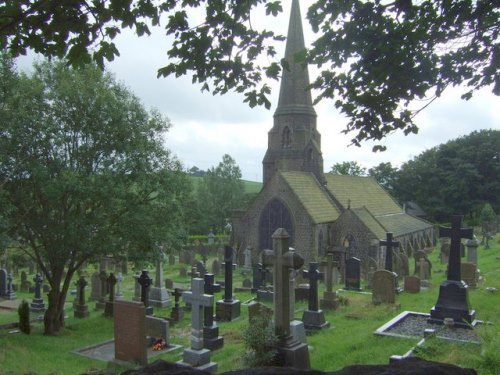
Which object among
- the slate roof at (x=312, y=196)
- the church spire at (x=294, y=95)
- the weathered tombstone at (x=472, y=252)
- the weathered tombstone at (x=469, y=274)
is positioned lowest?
the weathered tombstone at (x=469, y=274)

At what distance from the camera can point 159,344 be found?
10781 millimetres

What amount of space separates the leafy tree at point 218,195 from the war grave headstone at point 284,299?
36.2 metres

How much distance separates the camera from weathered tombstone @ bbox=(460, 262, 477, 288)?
15688 millimetres

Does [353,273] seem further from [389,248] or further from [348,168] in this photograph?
[348,168]

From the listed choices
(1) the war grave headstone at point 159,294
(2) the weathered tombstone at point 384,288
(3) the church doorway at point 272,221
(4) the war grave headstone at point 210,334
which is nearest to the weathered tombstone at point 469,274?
(2) the weathered tombstone at point 384,288

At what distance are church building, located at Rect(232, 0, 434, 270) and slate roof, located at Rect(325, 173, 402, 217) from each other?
9 cm

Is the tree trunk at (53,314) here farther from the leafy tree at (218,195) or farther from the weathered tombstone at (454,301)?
the leafy tree at (218,195)

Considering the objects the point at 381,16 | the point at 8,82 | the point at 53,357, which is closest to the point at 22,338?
the point at 53,357

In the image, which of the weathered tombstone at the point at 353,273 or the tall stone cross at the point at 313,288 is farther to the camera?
the weathered tombstone at the point at 353,273

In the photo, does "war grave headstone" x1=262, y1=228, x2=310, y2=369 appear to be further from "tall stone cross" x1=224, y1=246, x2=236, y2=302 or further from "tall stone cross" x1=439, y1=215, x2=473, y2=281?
"tall stone cross" x1=224, y1=246, x2=236, y2=302

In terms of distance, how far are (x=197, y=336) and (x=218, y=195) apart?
36.5 meters

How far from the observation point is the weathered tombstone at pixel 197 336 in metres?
8.96

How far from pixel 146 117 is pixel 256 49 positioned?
8008 mm

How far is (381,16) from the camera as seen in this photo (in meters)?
6.03
